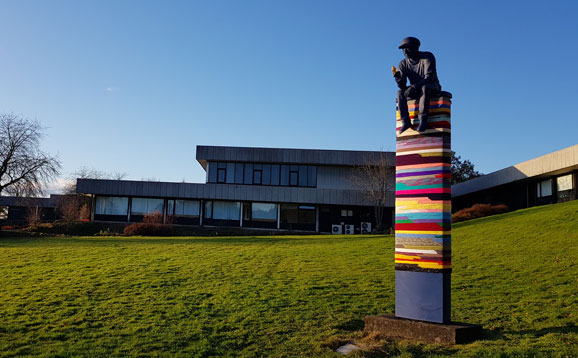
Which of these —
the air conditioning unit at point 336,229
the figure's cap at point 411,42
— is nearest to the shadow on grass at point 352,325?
the figure's cap at point 411,42

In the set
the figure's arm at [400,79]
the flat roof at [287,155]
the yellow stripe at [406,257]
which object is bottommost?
the yellow stripe at [406,257]

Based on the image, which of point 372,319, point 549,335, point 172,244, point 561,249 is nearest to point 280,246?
point 172,244

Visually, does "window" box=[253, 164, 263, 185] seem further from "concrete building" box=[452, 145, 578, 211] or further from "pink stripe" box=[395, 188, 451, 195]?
"pink stripe" box=[395, 188, 451, 195]

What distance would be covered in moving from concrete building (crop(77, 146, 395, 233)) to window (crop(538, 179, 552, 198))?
12.9 metres

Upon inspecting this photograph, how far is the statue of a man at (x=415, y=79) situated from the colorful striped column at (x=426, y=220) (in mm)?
173

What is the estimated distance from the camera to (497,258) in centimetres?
1719

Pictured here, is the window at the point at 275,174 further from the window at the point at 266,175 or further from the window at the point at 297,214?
the window at the point at 297,214

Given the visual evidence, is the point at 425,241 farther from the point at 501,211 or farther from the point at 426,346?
the point at 501,211

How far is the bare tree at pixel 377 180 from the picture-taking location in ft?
135

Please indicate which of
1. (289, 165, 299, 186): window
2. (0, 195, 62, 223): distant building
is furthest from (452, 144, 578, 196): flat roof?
(0, 195, 62, 223): distant building

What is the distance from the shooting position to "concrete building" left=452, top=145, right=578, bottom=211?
107ft

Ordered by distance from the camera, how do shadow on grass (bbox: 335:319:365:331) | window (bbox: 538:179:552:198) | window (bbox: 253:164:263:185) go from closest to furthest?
shadow on grass (bbox: 335:319:365:331)
window (bbox: 538:179:552:198)
window (bbox: 253:164:263:185)

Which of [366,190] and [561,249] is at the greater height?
[366,190]

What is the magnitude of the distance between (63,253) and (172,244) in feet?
18.5
